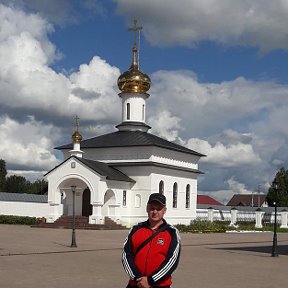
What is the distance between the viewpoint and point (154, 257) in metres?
5.57

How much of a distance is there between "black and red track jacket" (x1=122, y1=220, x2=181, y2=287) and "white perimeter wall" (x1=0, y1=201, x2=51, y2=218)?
39.5m

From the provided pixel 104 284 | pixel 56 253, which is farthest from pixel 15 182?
pixel 104 284

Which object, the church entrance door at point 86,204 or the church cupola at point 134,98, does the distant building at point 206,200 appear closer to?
the church cupola at point 134,98

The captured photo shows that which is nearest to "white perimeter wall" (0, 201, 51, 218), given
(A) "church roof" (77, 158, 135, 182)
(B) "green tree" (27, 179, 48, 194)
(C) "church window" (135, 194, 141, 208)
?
(A) "church roof" (77, 158, 135, 182)

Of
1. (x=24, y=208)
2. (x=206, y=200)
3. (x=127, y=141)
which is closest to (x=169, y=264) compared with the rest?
(x=127, y=141)

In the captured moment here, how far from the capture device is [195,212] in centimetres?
4744

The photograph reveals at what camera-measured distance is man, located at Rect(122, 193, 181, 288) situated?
18.2 ft

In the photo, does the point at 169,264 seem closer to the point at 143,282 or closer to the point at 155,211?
the point at 143,282

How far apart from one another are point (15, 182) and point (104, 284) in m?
84.6

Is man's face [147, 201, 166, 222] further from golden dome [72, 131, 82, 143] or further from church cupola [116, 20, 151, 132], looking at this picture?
church cupola [116, 20, 151, 132]

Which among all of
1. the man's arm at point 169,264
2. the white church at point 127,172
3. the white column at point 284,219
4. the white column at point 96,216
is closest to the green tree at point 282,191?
the white column at point 284,219

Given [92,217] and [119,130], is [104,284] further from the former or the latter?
[119,130]

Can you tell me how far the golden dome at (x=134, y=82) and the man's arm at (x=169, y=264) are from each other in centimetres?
4144

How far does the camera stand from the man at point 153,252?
554 centimetres
